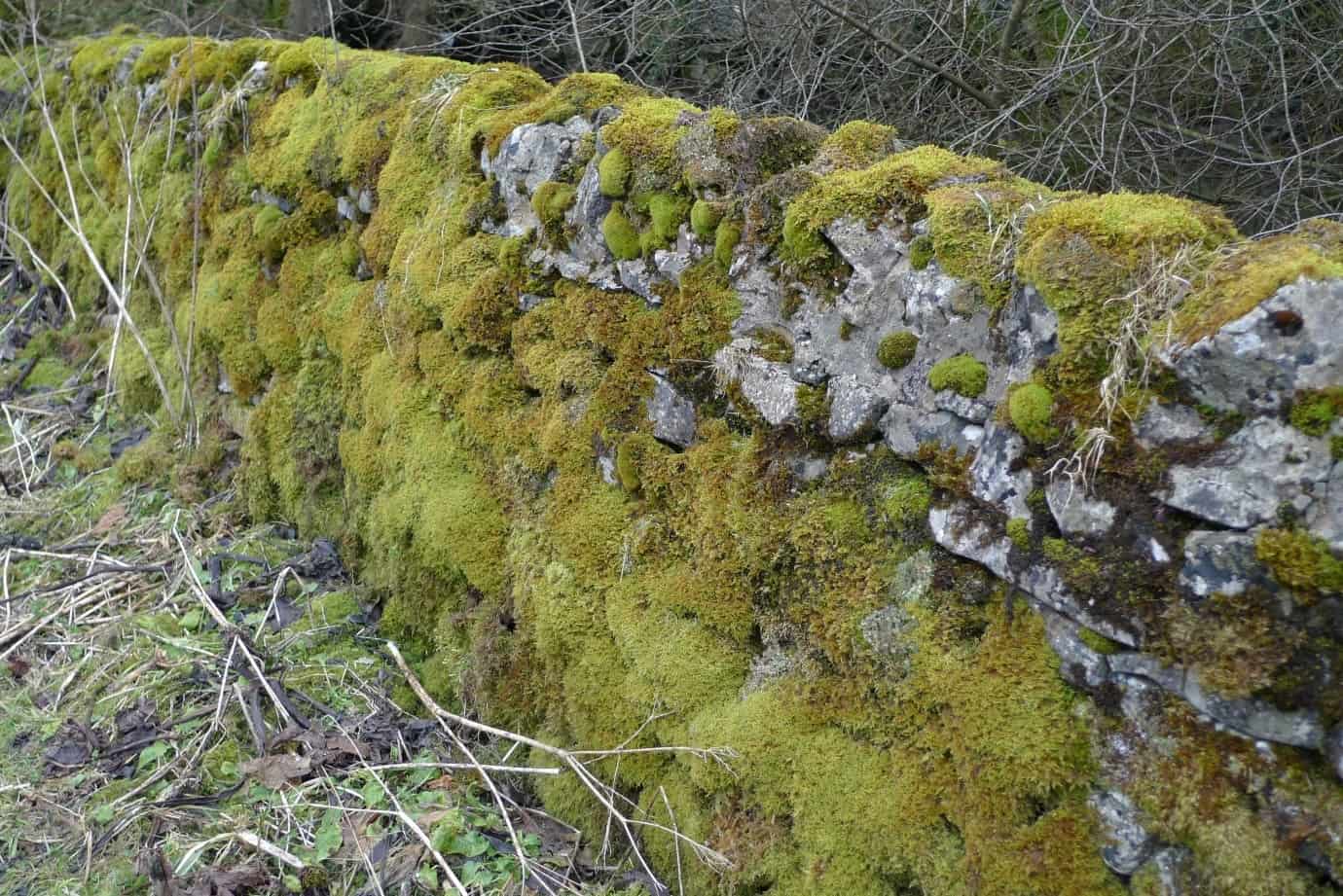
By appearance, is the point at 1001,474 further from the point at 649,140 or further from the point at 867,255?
the point at 649,140

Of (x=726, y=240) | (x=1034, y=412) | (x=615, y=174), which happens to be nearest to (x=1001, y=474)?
(x=1034, y=412)

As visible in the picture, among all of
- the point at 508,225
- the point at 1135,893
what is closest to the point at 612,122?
the point at 508,225

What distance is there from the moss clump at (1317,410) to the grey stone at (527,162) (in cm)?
254

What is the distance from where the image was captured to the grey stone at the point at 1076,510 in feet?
6.42

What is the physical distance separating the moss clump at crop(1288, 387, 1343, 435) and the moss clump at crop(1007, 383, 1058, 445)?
436 millimetres

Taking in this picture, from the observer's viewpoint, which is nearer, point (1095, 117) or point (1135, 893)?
point (1135, 893)

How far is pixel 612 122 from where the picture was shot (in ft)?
10.9

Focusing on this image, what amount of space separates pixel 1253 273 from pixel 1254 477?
0.39 m

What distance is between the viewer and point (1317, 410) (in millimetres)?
1719

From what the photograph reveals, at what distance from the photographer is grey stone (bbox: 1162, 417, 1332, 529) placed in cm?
173

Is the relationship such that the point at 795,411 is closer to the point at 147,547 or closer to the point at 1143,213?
the point at 1143,213

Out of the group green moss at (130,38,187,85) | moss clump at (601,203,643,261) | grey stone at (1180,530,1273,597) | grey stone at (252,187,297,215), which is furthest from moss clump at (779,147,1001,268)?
green moss at (130,38,187,85)

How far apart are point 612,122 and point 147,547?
2951mm

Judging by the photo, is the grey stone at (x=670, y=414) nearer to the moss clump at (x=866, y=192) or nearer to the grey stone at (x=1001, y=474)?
the moss clump at (x=866, y=192)
